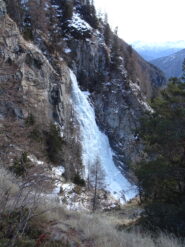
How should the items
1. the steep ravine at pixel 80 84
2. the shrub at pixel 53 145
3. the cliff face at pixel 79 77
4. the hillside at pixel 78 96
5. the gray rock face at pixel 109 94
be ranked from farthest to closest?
1. the gray rock face at pixel 109 94
2. the cliff face at pixel 79 77
3. the steep ravine at pixel 80 84
4. the shrub at pixel 53 145
5. the hillside at pixel 78 96

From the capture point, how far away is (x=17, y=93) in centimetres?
589

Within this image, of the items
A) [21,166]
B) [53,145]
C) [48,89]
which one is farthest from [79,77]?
[21,166]

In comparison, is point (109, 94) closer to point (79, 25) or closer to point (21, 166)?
point (79, 25)

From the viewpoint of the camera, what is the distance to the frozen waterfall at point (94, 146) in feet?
122

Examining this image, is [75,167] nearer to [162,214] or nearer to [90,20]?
[162,214]

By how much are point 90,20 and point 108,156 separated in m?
26.4

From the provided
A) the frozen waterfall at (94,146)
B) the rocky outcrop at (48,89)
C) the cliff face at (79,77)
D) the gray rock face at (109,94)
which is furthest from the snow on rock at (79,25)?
the rocky outcrop at (48,89)

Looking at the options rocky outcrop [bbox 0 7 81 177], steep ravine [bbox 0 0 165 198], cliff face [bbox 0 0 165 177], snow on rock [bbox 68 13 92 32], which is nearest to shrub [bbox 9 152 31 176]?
rocky outcrop [bbox 0 7 81 177]

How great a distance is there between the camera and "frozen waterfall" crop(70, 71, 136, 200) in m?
37.1

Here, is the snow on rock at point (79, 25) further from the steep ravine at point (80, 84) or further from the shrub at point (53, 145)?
the shrub at point (53, 145)

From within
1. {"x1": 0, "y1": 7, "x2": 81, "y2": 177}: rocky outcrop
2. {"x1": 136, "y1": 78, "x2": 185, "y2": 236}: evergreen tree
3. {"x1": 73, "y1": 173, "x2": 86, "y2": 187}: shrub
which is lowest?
{"x1": 73, "y1": 173, "x2": 86, "y2": 187}: shrub

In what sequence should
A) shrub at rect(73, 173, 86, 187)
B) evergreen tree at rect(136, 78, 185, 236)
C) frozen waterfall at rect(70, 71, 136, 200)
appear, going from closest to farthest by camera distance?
evergreen tree at rect(136, 78, 185, 236) → shrub at rect(73, 173, 86, 187) → frozen waterfall at rect(70, 71, 136, 200)

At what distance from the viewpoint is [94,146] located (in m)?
40.0

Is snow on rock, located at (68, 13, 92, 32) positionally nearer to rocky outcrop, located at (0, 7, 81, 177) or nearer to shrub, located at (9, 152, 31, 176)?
rocky outcrop, located at (0, 7, 81, 177)
